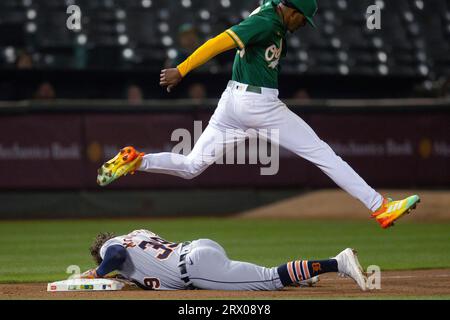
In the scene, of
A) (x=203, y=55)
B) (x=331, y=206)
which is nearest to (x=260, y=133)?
(x=203, y=55)

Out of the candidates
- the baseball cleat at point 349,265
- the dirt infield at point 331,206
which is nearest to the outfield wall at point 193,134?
the dirt infield at point 331,206

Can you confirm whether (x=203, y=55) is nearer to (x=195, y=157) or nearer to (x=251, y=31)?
(x=251, y=31)

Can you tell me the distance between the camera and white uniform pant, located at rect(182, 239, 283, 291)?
6969mm

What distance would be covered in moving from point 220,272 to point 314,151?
135 centimetres

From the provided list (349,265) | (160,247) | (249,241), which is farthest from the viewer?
(249,241)

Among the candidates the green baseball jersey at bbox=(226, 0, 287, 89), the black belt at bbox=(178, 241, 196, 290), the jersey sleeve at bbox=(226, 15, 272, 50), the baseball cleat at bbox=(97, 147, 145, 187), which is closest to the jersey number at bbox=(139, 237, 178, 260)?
the black belt at bbox=(178, 241, 196, 290)

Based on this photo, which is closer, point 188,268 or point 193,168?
point 188,268

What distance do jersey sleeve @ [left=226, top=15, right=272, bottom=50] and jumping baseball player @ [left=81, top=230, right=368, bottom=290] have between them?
1.62 meters

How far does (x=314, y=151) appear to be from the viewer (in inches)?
303

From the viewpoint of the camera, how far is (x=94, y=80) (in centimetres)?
1692

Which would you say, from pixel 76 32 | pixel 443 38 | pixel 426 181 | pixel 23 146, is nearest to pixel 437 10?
pixel 443 38

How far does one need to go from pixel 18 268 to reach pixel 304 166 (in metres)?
7.55

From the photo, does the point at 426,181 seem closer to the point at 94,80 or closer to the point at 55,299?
the point at 94,80

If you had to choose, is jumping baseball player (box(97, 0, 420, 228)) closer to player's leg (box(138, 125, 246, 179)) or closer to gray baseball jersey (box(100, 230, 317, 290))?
player's leg (box(138, 125, 246, 179))
